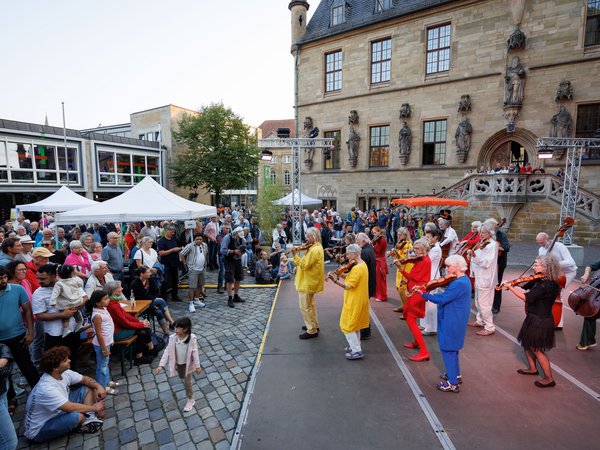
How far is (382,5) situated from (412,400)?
79.4 ft

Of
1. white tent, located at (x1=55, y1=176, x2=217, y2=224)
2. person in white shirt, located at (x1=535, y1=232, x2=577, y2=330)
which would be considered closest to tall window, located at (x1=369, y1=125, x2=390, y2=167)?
white tent, located at (x1=55, y1=176, x2=217, y2=224)

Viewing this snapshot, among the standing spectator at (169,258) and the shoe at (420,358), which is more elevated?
the standing spectator at (169,258)

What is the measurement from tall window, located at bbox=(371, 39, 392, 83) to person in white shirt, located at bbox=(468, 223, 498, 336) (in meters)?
18.3

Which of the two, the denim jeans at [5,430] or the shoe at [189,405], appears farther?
the shoe at [189,405]

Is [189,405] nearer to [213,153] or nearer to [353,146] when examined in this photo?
[353,146]

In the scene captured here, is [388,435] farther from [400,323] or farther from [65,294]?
[65,294]

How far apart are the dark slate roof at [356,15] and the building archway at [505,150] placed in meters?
8.18

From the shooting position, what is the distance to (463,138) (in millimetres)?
18375

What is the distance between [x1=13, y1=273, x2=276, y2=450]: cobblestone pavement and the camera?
3.49 m

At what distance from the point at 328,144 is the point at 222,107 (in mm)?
21272

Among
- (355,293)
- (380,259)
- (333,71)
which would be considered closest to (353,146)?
(333,71)

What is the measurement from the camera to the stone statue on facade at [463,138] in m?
18.2

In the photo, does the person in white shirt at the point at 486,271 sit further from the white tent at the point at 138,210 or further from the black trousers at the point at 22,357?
the black trousers at the point at 22,357

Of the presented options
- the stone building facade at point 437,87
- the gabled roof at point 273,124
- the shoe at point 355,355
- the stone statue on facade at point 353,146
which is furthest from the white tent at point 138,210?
the gabled roof at point 273,124
